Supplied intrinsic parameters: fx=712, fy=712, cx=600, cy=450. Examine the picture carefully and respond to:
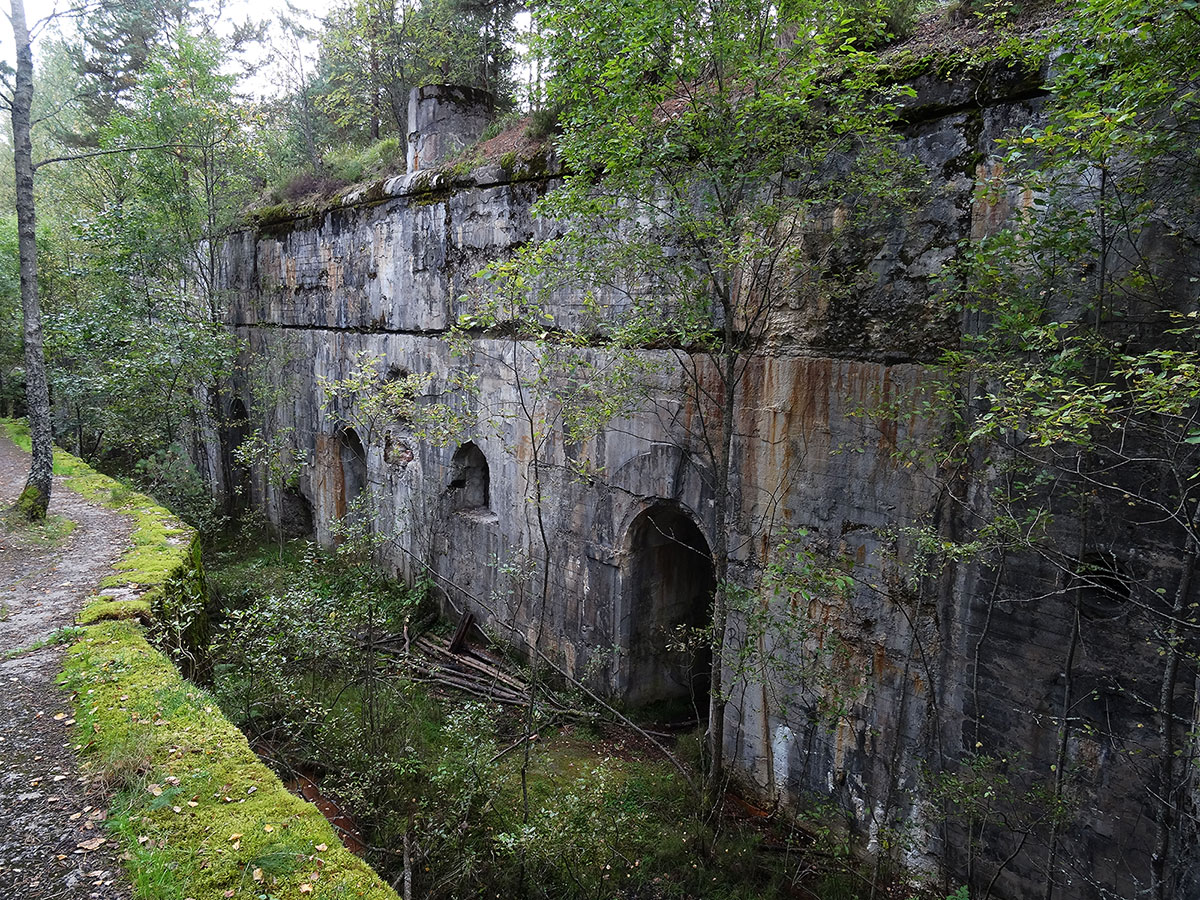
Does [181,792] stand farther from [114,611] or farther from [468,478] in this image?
[468,478]

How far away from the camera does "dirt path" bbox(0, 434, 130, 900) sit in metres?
3.10

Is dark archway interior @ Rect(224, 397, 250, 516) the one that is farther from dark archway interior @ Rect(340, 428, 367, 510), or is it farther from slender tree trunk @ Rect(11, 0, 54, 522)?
slender tree trunk @ Rect(11, 0, 54, 522)

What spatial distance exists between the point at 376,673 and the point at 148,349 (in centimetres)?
734

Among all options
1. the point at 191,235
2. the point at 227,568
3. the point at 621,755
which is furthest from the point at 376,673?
the point at 191,235

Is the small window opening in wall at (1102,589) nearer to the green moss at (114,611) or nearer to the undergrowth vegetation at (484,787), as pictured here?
the undergrowth vegetation at (484,787)

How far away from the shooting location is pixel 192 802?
348cm

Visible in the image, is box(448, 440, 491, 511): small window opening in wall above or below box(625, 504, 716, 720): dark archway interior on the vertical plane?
above

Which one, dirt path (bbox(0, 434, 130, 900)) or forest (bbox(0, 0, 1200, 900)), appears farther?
forest (bbox(0, 0, 1200, 900))

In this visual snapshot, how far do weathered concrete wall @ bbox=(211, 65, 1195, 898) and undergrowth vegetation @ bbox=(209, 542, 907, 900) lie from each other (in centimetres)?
59

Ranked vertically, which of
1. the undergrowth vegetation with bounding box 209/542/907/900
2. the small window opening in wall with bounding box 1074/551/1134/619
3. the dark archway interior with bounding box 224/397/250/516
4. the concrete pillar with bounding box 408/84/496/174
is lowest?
the undergrowth vegetation with bounding box 209/542/907/900

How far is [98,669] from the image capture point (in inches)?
187

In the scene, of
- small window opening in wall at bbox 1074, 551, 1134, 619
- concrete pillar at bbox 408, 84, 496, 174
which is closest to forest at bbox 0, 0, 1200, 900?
small window opening in wall at bbox 1074, 551, 1134, 619

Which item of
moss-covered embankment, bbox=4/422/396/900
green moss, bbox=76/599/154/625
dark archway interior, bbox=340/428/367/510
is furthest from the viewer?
dark archway interior, bbox=340/428/367/510

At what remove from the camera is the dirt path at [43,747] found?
10.2 feet
